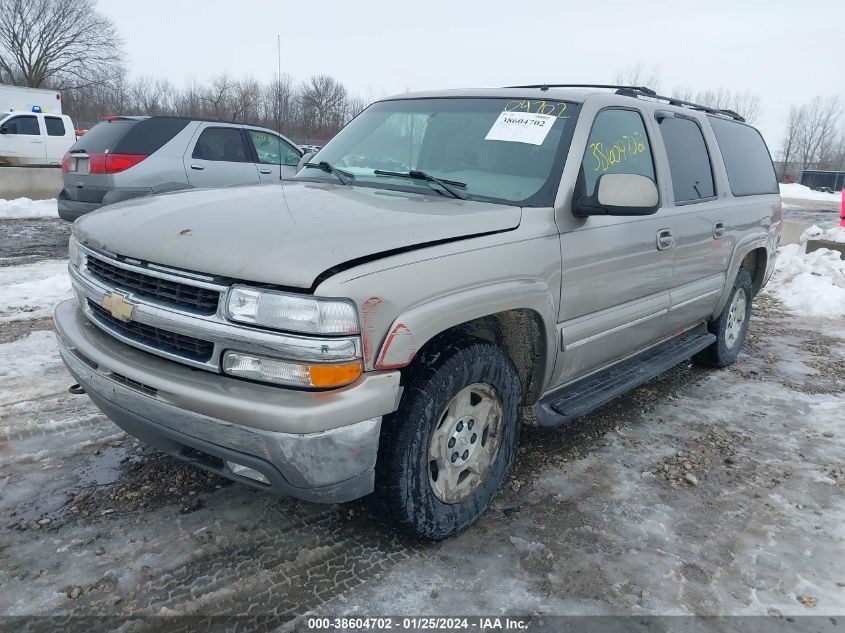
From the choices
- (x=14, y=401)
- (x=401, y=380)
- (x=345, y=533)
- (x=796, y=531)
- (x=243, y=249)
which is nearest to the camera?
(x=243, y=249)

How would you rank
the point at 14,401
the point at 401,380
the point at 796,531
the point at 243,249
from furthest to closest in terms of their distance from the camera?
the point at 14,401, the point at 796,531, the point at 401,380, the point at 243,249

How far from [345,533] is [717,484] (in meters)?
2.01

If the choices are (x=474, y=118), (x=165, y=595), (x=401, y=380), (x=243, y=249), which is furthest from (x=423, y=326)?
(x=474, y=118)

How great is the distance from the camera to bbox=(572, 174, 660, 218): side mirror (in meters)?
2.95

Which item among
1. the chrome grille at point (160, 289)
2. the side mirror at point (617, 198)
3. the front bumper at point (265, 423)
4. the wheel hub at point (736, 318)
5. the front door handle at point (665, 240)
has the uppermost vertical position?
the side mirror at point (617, 198)

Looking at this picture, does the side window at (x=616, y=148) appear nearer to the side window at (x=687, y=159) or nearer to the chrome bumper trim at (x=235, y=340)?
the side window at (x=687, y=159)

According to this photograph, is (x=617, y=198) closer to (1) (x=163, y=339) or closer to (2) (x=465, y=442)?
(2) (x=465, y=442)

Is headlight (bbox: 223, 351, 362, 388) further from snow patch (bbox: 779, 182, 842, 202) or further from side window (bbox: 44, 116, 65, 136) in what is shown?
snow patch (bbox: 779, 182, 842, 202)

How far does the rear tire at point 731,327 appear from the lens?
5.10 m

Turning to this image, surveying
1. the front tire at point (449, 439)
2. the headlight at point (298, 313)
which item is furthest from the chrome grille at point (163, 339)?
the front tire at point (449, 439)

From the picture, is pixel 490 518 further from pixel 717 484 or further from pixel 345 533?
pixel 717 484

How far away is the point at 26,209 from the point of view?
1262cm

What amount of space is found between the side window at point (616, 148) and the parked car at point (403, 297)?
0.05 feet

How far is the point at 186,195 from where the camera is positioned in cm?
294
